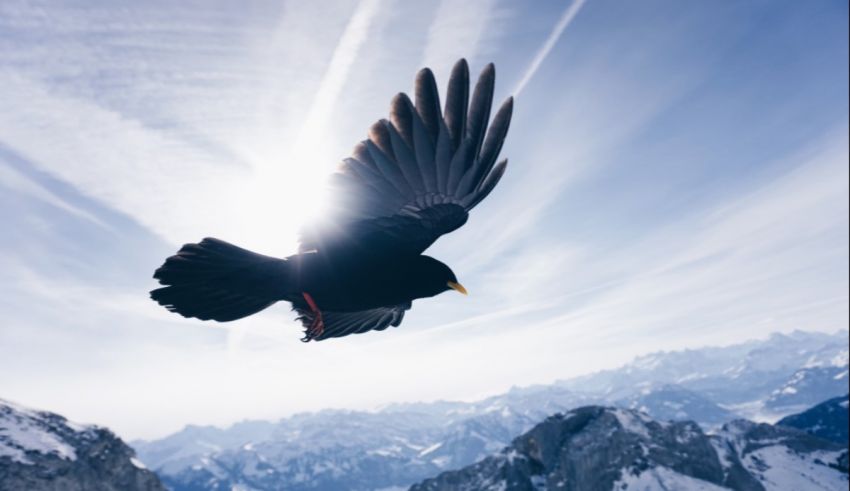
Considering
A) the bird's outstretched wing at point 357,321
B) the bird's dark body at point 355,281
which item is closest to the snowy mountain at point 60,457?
the bird's outstretched wing at point 357,321

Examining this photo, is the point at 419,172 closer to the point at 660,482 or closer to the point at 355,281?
the point at 355,281

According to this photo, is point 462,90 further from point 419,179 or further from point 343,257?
point 343,257

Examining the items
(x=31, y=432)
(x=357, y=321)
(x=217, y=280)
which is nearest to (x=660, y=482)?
(x=31, y=432)

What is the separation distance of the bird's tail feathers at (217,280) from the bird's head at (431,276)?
69.3 inches

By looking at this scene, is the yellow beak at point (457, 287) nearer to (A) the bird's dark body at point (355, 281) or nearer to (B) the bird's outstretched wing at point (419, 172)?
(A) the bird's dark body at point (355, 281)

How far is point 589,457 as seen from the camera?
189m

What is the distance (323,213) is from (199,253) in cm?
153

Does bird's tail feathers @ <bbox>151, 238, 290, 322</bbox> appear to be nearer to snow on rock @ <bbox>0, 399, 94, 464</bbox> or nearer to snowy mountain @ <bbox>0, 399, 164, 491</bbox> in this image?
snowy mountain @ <bbox>0, 399, 164, 491</bbox>

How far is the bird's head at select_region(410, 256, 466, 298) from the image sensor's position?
7.04 metres

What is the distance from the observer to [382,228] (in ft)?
21.0

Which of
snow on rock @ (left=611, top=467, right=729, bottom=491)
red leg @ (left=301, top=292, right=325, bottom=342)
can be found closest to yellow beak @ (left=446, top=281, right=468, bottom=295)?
red leg @ (left=301, top=292, right=325, bottom=342)

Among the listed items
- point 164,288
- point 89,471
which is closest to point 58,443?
point 89,471

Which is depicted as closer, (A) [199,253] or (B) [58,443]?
(A) [199,253]

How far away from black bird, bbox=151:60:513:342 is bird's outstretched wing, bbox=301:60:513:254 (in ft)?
0.04
